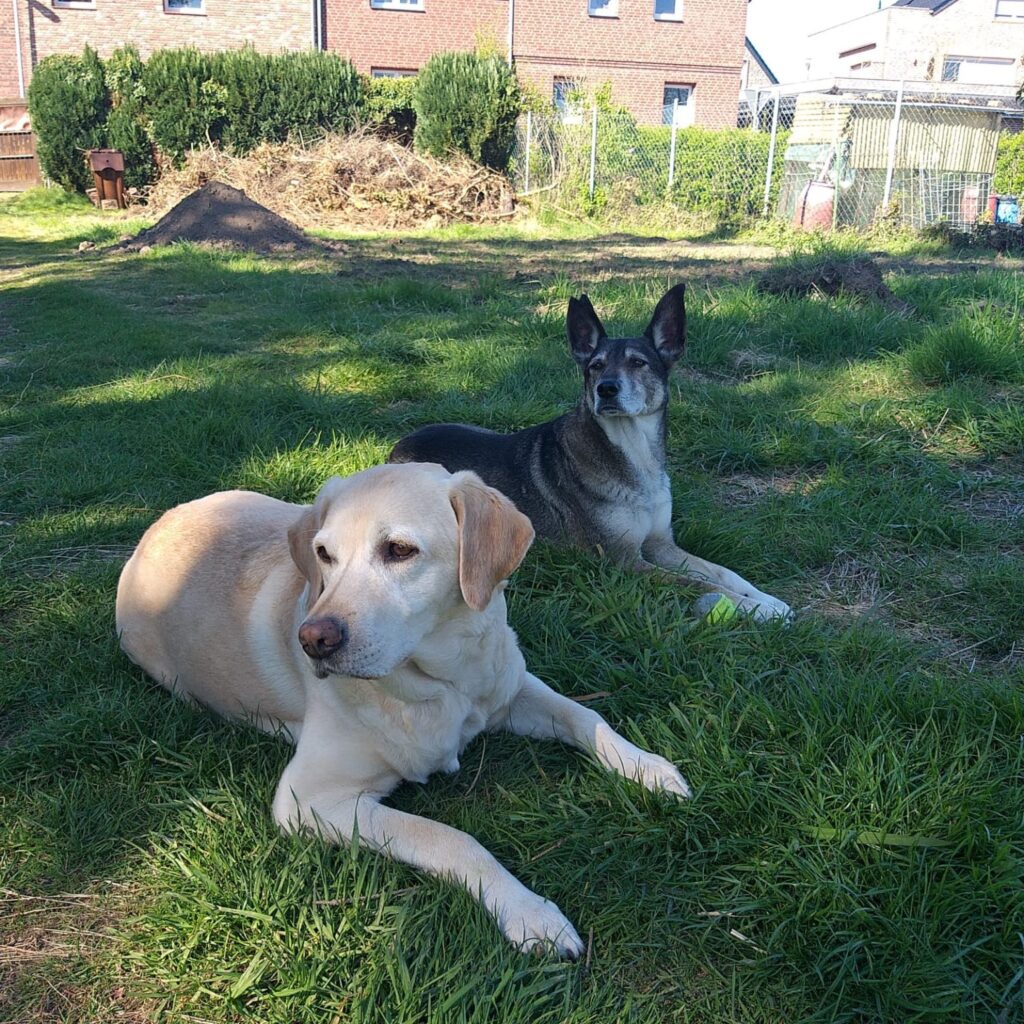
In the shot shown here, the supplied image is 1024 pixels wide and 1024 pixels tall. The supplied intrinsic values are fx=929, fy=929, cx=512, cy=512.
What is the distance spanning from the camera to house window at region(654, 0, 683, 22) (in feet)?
93.8

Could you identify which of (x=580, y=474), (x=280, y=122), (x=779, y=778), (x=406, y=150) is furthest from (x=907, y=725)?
(x=280, y=122)

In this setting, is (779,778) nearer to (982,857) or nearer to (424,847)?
(982,857)

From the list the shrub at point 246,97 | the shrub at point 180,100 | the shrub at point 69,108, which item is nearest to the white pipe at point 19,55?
the shrub at point 69,108

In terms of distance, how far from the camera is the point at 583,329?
4.48 metres

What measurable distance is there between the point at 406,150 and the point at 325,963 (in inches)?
757

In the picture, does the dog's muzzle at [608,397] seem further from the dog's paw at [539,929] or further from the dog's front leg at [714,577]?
the dog's paw at [539,929]

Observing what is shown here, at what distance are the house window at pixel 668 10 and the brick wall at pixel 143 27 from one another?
10621 millimetres

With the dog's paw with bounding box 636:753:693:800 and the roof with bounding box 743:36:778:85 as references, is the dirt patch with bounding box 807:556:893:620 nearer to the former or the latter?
the dog's paw with bounding box 636:753:693:800

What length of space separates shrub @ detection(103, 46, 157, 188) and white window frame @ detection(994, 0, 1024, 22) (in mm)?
39712

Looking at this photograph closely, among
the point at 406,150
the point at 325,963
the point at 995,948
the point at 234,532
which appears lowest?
the point at 325,963

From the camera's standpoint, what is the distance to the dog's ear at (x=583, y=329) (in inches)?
175

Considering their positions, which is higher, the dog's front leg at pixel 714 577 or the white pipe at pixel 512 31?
the white pipe at pixel 512 31

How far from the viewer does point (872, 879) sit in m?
2.08

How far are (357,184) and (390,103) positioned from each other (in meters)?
5.48
